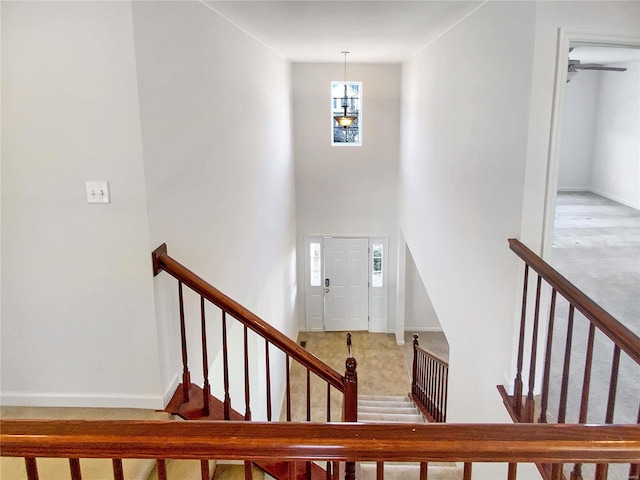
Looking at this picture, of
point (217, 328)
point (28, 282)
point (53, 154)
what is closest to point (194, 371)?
→ point (217, 328)

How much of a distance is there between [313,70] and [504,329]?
20.7ft

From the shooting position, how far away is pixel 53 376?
8.54 ft

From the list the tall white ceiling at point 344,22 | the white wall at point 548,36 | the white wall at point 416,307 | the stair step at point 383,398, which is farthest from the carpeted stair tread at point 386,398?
the white wall at point 548,36

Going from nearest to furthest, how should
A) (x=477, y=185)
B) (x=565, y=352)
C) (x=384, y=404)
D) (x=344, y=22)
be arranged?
(x=565, y=352) < (x=477, y=185) < (x=344, y=22) < (x=384, y=404)

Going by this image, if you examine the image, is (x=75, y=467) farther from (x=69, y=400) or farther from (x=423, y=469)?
(x=69, y=400)

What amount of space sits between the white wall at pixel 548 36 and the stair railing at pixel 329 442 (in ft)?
6.11

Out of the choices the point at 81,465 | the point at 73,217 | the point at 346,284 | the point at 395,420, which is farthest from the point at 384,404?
the point at 73,217

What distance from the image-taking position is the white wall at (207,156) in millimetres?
2519

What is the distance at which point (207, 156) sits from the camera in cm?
337

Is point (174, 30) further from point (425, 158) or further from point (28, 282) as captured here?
point (425, 158)

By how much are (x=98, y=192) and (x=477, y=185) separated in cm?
254

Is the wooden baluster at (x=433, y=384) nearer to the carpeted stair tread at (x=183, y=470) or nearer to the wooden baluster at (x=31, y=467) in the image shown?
the carpeted stair tread at (x=183, y=470)

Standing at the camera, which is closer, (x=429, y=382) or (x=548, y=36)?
(x=548, y=36)

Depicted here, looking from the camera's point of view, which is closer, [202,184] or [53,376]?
[53,376]
